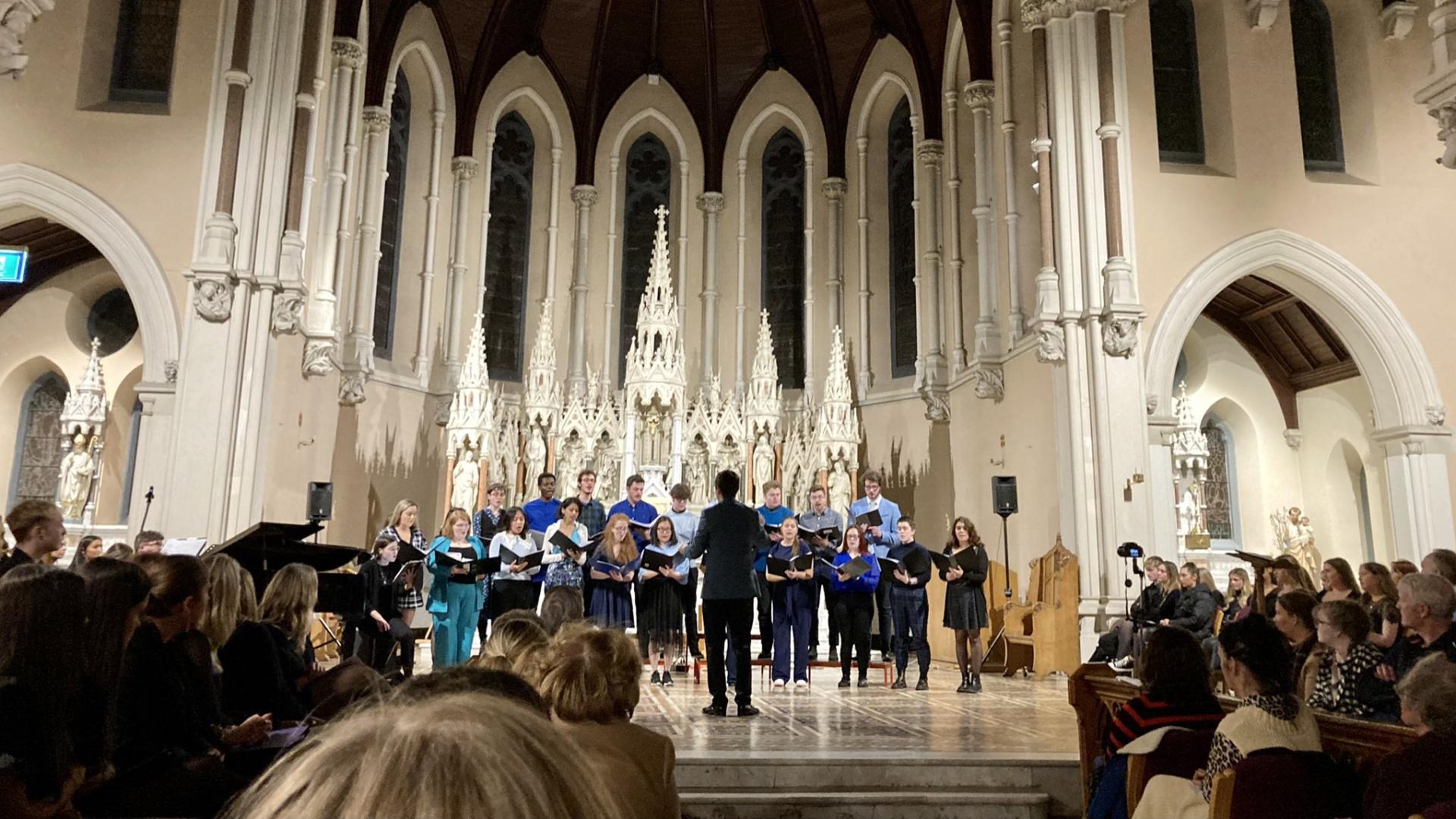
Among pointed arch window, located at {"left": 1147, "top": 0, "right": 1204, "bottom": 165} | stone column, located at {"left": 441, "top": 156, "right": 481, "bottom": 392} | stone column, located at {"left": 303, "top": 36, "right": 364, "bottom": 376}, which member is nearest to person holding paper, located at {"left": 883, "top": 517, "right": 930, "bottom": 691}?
pointed arch window, located at {"left": 1147, "top": 0, "right": 1204, "bottom": 165}

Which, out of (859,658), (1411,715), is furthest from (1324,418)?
(1411,715)

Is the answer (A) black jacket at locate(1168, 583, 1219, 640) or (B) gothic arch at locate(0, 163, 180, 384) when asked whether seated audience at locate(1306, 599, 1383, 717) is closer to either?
(A) black jacket at locate(1168, 583, 1219, 640)

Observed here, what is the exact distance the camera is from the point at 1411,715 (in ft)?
10.0

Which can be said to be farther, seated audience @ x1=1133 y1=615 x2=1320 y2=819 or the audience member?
the audience member

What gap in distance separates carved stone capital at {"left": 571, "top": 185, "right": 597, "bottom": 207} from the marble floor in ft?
34.9

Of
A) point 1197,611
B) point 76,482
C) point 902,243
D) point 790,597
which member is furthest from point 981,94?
point 76,482

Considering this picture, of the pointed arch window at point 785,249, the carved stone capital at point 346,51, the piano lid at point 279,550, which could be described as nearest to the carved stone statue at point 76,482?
the carved stone capital at point 346,51

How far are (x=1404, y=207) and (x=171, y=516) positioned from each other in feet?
43.8

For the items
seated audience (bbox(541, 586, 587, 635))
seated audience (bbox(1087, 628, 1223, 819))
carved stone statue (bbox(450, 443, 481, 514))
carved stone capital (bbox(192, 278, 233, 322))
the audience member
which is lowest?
seated audience (bbox(1087, 628, 1223, 819))

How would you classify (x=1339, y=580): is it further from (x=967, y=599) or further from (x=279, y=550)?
(x=279, y=550)

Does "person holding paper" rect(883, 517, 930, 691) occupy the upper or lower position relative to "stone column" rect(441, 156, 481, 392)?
lower

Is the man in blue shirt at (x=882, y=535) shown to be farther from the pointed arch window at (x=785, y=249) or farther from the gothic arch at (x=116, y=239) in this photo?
the pointed arch window at (x=785, y=249)

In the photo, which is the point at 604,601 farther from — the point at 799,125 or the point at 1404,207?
the point at 799,125

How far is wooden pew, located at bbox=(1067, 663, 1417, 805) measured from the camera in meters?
3.52
